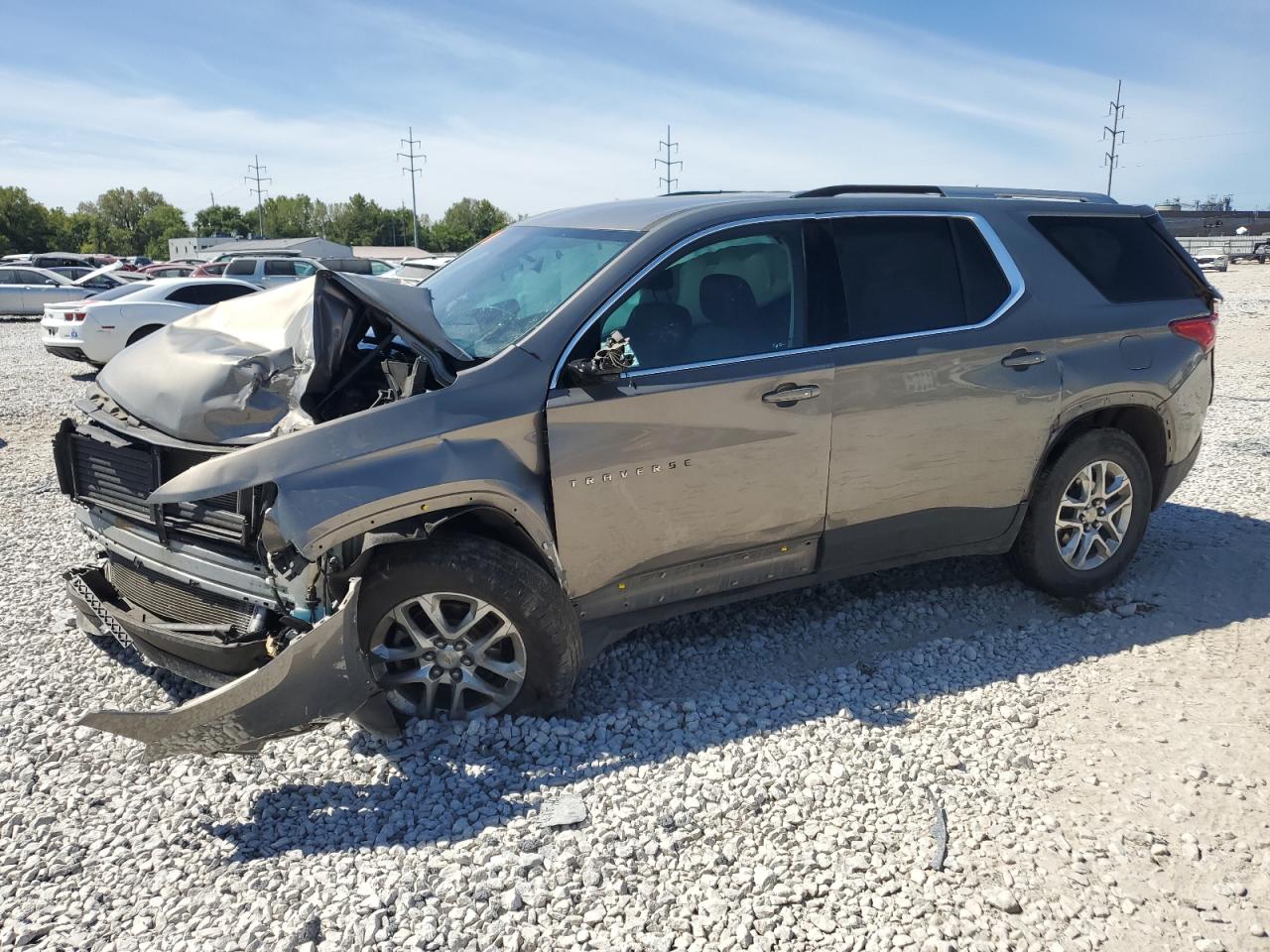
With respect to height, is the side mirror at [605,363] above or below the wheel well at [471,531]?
above

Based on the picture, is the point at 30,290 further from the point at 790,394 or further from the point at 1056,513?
the point at 1056,513

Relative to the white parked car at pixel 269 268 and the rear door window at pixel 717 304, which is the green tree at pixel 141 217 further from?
the rear door window at pixel 717 304

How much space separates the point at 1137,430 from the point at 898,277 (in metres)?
1.82

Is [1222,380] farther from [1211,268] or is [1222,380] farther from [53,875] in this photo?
[1211,268]

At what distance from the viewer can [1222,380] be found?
12086mm

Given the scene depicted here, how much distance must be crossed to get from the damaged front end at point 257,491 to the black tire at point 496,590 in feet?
0.33

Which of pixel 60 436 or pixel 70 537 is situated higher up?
pixel 60 436

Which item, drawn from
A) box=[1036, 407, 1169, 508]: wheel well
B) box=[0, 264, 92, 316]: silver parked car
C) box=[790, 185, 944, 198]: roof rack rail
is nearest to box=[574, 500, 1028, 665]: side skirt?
box=[1036, 407, 1169, 508]: wheel well

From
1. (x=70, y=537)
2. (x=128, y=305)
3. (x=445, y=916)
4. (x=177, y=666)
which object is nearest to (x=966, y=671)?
(x=445, y=916)

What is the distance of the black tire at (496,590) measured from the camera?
3.33 metres

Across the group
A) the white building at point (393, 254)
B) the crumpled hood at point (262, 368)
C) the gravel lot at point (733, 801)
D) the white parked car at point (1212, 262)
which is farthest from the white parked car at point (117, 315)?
the white parked car at point (1212, 262)

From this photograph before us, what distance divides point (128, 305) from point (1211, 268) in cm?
5006

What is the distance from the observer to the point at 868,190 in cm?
452

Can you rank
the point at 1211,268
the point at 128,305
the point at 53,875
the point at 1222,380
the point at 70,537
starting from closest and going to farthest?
the point at 53,875, the point at 70,537, the point at 1222,380, the point at 128,305, the point at 1211,268
